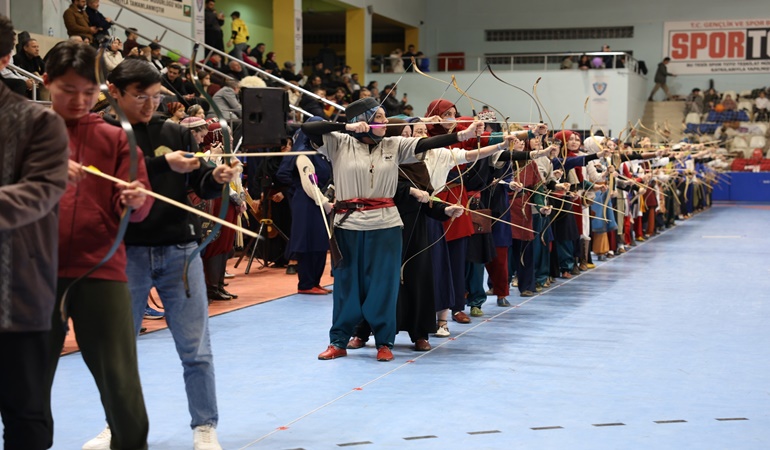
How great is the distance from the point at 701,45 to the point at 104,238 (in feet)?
101

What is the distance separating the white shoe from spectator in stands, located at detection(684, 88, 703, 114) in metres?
28.2

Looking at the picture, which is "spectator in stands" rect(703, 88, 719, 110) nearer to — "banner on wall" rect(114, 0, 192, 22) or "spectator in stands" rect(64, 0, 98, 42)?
"banner on wall" rect(114, 0, 192, 22)

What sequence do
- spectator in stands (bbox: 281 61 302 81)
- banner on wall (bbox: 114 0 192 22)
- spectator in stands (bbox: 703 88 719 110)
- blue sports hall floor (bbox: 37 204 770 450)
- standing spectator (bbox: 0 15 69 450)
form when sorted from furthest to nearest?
spectator in stands (bbox: 703 88 719 110)
spectator in stands (bbox: 281 61 302 81)
banner on wall (bbox: 114 0 192 22)
blue sports hall floor (bbox: 37 204 770 450)
standing spectator (bbox: 0 15 69 450)

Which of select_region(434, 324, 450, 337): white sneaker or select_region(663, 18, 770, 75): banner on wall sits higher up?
select_region(663, 18, 770, 75): banner on wall

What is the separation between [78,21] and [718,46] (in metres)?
23.5

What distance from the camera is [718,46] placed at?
31.3m

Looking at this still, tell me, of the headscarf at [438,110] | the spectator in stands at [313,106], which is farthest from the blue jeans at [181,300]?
the spectator in stands at [313,106]

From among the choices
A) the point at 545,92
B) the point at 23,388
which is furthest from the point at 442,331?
the point at 545,92

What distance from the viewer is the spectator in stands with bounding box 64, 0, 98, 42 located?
13078 mm

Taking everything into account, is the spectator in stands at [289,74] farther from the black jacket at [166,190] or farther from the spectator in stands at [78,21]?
the black jacket at [166,190]

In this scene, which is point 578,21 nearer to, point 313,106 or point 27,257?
point 313,106

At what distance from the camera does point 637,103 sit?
2912 cm

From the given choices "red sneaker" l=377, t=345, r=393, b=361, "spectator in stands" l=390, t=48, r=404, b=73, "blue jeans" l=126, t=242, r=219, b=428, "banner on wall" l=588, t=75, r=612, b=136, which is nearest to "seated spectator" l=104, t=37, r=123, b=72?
"red sneaker" l=377, t=345, r=393, b=361

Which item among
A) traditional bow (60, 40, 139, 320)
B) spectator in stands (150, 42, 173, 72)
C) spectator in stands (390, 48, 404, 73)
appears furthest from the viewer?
spectator in stands (390, 48, 404, 73)
